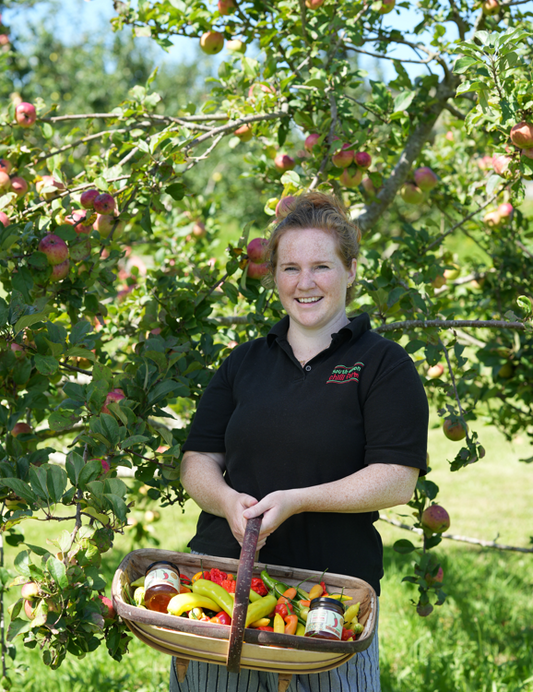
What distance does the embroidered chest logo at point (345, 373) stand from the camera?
1.39 metres

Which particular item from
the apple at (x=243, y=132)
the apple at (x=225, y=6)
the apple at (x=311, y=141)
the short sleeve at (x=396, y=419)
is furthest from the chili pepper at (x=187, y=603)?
the apple at (x=225, y=6)

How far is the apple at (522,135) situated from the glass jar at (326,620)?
1285 mm

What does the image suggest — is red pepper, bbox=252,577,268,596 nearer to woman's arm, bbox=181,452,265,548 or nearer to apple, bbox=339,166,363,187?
woman's arm, bbox=181,452,265,548

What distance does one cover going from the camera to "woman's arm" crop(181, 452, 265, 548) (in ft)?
4.31

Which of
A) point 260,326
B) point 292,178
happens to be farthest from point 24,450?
point 292,178

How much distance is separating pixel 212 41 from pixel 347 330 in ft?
5.41

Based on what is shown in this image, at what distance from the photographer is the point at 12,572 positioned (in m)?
1.25

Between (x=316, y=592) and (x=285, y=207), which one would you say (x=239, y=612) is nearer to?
(x=316, y=592)

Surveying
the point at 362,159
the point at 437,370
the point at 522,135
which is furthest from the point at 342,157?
the point at 437,370

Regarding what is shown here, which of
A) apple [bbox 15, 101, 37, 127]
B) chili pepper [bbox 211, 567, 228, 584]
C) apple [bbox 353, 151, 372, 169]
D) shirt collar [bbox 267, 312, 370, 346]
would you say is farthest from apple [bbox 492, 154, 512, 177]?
apple [bbox 15, 101, 37, 127]

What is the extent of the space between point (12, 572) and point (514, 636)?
2.56 meters

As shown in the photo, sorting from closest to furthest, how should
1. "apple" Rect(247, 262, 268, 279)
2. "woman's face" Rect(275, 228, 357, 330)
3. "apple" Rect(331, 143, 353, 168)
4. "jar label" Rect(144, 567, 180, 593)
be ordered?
"jar label" Rect(144, 567, 180, 593) < "woman's face" Rect(275, 228, 357, 330) < "apple" Rect(247, 262, 268, 279) < "apple" Rect(331, 143, 353, 168)

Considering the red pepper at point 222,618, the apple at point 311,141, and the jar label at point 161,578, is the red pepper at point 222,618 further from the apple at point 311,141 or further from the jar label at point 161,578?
the apple at point 311,141

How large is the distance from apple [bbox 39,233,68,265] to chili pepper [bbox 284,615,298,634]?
112cm
